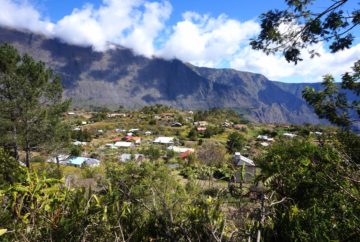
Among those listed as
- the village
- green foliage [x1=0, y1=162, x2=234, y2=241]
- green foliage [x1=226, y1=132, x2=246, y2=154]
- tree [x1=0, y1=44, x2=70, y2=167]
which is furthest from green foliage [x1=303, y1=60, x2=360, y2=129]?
green foliage [x1=226, y1=132, x2=246, y2=154]

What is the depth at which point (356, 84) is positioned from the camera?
5.24m

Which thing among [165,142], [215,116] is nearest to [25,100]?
[165,142]

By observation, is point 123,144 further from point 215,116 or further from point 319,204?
point 319,204

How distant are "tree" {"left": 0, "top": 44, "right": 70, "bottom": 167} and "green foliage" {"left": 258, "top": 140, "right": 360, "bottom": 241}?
18382mm

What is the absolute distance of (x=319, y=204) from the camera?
3596mm

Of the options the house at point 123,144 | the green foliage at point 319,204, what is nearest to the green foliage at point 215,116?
the house at point 123,144

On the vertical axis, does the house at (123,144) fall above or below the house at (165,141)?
below

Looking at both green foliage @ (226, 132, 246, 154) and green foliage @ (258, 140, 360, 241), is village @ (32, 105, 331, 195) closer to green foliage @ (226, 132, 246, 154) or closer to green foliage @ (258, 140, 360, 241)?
green foliage @ (226, 132, 246, 154)

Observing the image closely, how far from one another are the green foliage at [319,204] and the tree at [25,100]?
18382mm

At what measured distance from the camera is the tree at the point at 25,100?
767 inches

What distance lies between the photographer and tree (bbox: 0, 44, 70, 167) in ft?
63.9

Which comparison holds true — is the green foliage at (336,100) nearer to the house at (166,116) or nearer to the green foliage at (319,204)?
the green foliage at (319,204)

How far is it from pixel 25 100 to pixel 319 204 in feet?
65.2

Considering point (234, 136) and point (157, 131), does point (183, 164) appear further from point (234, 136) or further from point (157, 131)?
point (157, 131)
